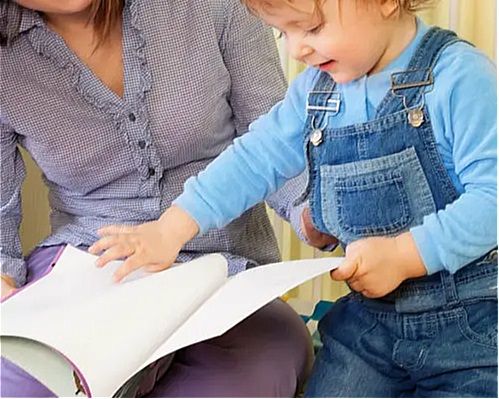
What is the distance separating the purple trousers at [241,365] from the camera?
2.67 feet

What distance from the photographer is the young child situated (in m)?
0.70

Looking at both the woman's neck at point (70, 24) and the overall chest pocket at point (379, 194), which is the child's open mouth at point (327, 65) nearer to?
the overall chest pocket at point (379, 194)

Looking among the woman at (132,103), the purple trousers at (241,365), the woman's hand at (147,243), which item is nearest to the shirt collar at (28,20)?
the woman at (132,103)

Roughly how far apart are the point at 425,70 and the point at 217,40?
0.31m

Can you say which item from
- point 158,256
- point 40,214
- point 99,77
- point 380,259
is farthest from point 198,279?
point 40,214

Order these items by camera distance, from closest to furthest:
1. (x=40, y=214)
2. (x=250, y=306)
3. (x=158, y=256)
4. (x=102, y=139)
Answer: (x=250, y=306) < (x=158, y=256) < (x=102, y=139) < (x=40, y=214)

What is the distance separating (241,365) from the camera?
85 cm

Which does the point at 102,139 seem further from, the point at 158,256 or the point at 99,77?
the point at 158,256

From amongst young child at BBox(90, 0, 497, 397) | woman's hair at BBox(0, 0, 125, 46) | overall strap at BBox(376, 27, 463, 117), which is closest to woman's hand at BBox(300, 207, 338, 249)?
young child at BBox(90, 0, 497, 397)

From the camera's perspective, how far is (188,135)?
3.12ft

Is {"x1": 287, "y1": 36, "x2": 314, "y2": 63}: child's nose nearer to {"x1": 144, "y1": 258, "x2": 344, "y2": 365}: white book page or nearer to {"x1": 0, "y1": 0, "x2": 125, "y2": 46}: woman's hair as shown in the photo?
{"x1": 144, "y1": 258, "x2": 344, "y2": 365}: white book page

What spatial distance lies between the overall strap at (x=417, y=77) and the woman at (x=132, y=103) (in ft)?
0.70

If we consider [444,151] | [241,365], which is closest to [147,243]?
[241,365]

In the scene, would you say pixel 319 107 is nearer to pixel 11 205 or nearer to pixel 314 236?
pixel 314 236
